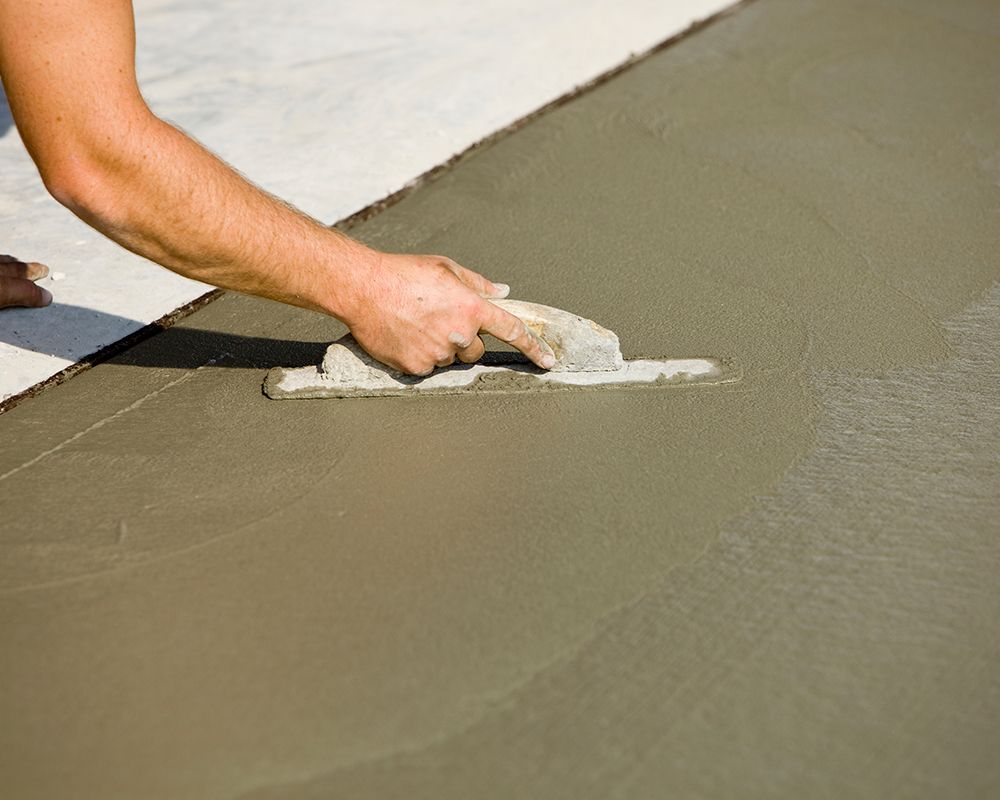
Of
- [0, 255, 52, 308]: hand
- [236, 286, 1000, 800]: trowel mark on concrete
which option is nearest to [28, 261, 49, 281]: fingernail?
[0, 255, 52, 308]: hand

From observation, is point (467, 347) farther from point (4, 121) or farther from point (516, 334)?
point (4, 121)

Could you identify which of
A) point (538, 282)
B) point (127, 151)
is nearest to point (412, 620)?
point (127, 151)

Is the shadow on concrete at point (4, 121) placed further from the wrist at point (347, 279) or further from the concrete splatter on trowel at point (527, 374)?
the wrist at point (347, 279)

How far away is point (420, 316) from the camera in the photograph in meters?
1.97

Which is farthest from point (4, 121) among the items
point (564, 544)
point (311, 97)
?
point (564, 544)

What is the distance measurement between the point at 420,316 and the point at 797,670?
0.88 m

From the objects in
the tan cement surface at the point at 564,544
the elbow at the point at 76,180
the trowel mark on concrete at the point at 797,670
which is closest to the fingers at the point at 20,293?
the tan cement surface at the point at 564,544

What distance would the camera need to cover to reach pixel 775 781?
4.39 feet

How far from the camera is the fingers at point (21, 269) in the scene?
239 centimetres

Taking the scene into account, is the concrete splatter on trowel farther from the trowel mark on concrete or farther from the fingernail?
the fingernail

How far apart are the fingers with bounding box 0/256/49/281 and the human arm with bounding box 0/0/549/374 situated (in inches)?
29.2

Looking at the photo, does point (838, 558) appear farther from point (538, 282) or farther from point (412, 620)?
point (538, 282)

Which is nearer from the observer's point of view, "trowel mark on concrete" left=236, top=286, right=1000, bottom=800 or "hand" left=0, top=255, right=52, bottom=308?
"trowel mark on concrete" left=236, top=286, right=1000, bottom=800

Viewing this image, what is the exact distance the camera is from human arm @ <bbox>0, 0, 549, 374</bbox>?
157cm
